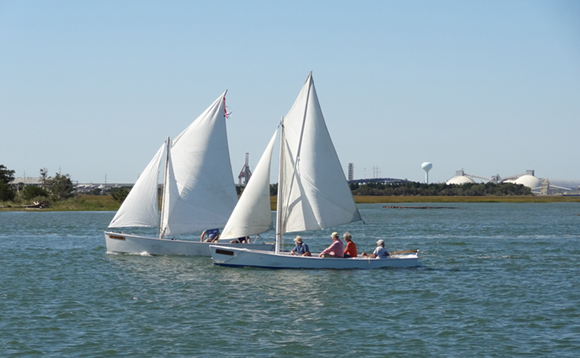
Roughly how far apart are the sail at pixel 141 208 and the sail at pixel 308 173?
974 centimetres

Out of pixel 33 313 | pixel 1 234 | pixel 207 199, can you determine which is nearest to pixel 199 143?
pixel 207 199

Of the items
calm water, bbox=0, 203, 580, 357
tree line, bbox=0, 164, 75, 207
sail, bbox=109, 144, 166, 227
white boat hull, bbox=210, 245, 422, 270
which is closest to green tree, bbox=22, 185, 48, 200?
tree line, bbox=0, 164, 75, 207

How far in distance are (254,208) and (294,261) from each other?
3952 mm

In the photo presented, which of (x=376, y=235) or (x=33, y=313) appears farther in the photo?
(x=376, y=235)

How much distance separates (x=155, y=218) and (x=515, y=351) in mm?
26896

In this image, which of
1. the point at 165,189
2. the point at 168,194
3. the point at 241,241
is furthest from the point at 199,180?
the point at 241,241

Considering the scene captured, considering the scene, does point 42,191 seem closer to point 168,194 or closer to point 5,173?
point 5,173

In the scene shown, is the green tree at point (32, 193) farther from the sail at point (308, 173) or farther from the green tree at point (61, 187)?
the sail at point (308, 173)

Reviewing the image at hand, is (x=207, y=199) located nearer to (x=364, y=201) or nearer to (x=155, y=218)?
(x=155, y=218)

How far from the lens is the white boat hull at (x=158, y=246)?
41750 millimetres

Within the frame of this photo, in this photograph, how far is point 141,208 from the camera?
4222 centimetres

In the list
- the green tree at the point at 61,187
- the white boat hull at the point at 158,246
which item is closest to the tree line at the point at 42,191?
the green tree at the point at 61,187

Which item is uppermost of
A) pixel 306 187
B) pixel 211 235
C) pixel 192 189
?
pixel 192 189

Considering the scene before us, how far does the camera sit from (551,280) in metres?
33.1
